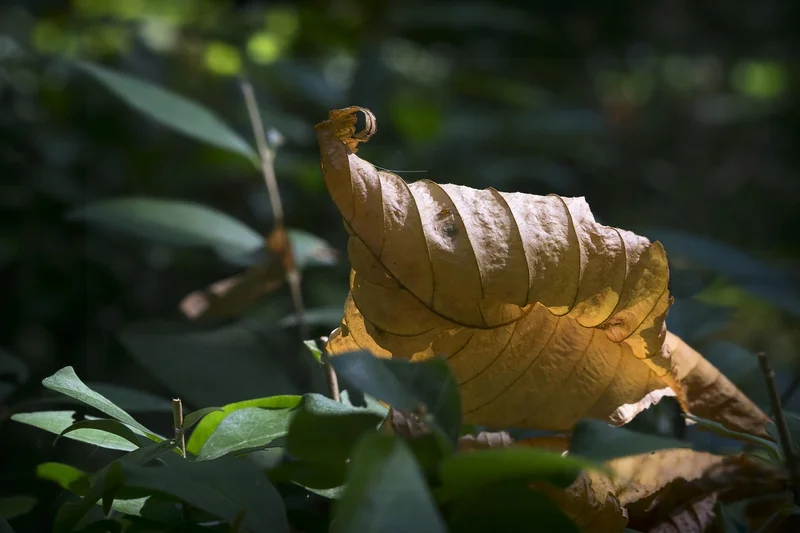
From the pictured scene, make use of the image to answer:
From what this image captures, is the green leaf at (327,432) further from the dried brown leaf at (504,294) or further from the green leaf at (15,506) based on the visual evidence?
the green leaf at (15,506)

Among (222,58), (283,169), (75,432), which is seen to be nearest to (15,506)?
(75,432)

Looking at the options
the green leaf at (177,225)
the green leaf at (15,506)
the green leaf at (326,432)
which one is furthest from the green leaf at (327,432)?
the green leaf at (177,225)

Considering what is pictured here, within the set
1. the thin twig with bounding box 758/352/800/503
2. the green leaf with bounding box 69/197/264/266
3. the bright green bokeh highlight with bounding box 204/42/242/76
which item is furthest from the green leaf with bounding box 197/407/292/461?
the bright green bokeh highlight with bounding box 204/42/242/76

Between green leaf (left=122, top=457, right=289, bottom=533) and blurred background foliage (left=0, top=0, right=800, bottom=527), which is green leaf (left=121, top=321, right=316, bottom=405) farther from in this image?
green leaf (left=122, top=457, right=289, bottom=533)

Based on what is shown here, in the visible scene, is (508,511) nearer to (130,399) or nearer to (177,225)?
(130,399)

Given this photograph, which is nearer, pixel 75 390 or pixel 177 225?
pixel 75 390

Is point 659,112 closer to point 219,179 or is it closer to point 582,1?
point 582,1
